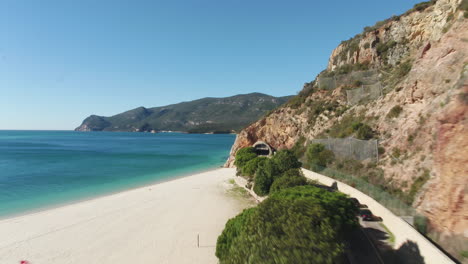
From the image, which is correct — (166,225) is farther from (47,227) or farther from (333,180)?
(333,180)

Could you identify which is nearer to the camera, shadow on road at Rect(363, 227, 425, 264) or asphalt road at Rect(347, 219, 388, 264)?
shadow on road at Rect(363, 227, 425, 264)

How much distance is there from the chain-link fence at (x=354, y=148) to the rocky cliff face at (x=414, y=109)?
0.86 metres

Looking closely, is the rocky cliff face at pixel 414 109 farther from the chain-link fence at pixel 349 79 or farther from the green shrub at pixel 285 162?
the green shrub at pixel 285 162

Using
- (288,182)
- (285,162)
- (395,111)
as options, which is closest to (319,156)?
(285,162)

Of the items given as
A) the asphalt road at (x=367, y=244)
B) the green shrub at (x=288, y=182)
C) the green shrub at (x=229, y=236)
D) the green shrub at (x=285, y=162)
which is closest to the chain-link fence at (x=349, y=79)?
the green shrub at (x=285, y=162)

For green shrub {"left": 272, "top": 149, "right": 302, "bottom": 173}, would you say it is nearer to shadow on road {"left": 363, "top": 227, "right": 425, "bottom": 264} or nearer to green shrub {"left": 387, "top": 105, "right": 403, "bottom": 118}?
shadow on road {"left": 363, "top": 227, "right": 425, "bottom": 264}

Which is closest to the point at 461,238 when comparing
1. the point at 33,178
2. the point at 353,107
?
the point at 353,107

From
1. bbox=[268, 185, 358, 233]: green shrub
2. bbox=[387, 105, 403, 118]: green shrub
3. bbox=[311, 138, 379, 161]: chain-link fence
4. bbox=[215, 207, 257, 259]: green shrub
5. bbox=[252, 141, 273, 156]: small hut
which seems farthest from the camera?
bbox=[252, 141, 273, 156]: small hut

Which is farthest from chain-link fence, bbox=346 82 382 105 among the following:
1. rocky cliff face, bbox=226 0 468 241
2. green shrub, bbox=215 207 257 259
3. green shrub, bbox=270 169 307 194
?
green shrub, bbox=215 207 257 259

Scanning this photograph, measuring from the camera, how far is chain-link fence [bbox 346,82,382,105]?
2417cm

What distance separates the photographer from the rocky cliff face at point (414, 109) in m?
8.09

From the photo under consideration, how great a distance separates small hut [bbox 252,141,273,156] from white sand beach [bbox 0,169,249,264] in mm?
15072

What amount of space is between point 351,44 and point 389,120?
2306 cm

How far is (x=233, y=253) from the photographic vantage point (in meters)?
7.60
